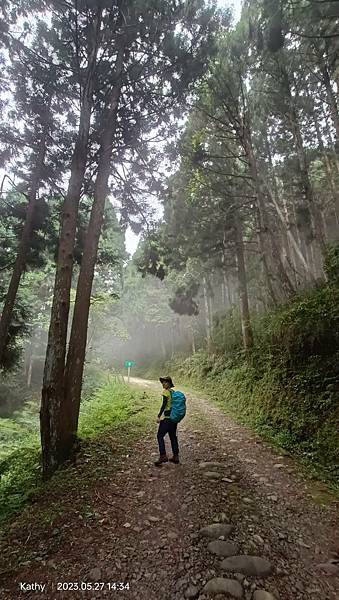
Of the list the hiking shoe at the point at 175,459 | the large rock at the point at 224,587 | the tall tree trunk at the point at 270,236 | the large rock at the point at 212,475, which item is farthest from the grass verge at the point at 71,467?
the tall tree trunk at the point at 270,236

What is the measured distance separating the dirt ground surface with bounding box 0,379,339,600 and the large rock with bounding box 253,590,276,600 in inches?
0.5

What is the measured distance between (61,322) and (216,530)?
15.3ft

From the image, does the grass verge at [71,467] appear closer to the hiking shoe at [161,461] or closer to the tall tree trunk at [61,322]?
the tall tree trunk at [61,322]

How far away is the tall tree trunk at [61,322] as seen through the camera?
587cm

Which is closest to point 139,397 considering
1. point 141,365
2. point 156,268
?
point 156,268

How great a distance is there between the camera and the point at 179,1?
7.72 meters

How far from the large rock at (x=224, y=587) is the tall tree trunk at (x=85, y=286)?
163 inches

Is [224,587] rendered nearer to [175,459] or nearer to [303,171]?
[175,459]

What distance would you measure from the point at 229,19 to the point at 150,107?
4.15 m

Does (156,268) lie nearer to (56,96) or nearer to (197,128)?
(56,96)

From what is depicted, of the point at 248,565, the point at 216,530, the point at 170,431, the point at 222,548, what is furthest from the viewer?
the point at 170,431

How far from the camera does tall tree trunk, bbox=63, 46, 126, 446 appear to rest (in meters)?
6.41

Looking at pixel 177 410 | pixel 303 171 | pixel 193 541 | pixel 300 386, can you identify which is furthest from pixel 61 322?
pixel 303 171

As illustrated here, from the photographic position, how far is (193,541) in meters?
3.42
